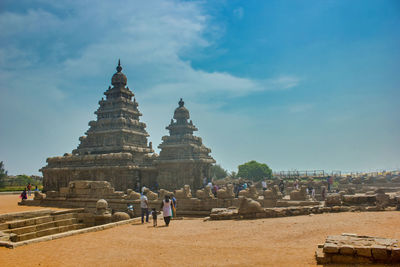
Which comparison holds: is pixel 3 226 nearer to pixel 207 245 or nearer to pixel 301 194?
pixel 207 245

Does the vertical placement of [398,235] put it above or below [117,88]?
below

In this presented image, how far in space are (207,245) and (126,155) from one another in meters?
19.6

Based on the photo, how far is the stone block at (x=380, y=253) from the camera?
5.86 meters

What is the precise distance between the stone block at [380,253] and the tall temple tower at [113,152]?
22.4m

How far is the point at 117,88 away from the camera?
3319 cm

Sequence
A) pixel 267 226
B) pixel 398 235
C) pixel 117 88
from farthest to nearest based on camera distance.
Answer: pixel 117 88 → pixel 267 226 → pixel 398 235

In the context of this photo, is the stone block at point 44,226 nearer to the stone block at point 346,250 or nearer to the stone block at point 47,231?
the stone block at point 47,231

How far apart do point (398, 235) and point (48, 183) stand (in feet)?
96.2

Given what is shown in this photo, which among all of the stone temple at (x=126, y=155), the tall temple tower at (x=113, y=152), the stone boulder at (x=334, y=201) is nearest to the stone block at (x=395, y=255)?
the stone boulder at (x=334, y=201)

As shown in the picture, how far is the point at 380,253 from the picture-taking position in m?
5.89

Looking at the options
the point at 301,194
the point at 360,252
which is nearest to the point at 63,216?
the point at 301,194

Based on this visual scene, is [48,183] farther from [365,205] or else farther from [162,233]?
[365,205]

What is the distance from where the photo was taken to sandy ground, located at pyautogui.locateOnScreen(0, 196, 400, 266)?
23.0ft

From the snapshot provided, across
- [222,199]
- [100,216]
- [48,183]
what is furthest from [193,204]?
[48,183]
